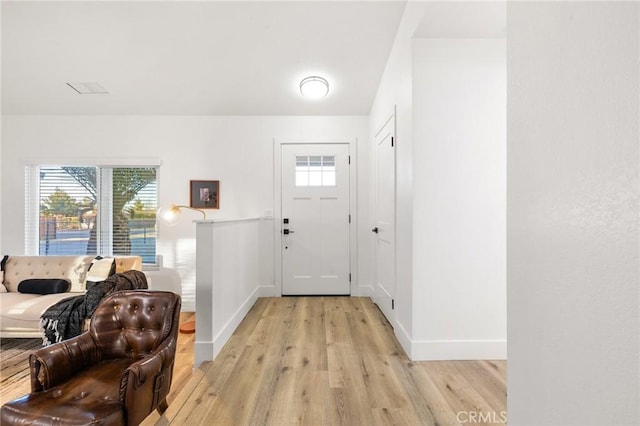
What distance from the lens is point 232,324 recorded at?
9.29 feet

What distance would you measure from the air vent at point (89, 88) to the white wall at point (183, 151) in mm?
551

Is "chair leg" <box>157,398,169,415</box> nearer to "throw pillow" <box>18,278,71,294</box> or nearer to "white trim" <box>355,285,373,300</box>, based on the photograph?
"throw pillow" <box>18,278,71,294</box>

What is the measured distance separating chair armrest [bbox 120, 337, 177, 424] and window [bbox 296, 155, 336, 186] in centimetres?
282

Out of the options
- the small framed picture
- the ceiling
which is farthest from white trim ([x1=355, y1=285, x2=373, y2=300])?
the ceiling

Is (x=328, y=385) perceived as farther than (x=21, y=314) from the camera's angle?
No

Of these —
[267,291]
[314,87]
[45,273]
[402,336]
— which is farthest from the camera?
[267,291]

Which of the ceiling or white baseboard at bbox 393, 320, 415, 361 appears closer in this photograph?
white baseboard at bbox 393, 320, 415, 361

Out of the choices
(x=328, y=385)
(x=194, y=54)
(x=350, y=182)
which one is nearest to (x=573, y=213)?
(x=328, y=385)

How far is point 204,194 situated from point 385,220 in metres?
2.55

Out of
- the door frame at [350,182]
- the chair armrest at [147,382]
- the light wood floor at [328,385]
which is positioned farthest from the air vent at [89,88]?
the chair armrest at [147,382]

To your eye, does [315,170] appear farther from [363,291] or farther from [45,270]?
[45,270]

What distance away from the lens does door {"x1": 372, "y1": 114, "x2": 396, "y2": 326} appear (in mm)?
2925

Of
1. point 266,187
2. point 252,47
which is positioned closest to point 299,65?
point 252,47

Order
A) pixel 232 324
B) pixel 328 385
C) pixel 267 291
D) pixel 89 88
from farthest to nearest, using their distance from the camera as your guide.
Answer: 1. pixel 267 291
2. pixel 89 88
3. pixel 232 324
4. pixel 328 385
